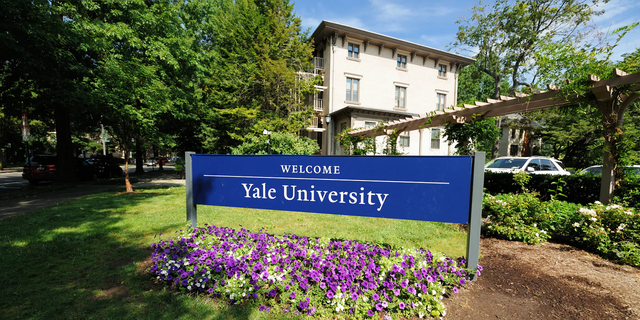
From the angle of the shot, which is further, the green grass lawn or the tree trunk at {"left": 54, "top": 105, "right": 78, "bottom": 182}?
the tree trunk at {"left": 54, "top": 105, "right": 78, "bottom": 182}

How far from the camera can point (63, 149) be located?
12.8 m

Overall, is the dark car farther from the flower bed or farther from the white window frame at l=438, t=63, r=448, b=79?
the white window frame at l=438, t=63, r=448, b=79

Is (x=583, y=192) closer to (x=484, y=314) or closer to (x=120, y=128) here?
(x=484, y=314)

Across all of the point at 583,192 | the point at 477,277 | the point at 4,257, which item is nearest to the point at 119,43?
the point at 4,257

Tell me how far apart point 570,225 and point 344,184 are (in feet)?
14.1

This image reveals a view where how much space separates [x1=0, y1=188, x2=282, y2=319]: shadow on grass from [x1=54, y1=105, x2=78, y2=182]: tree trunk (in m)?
8.74

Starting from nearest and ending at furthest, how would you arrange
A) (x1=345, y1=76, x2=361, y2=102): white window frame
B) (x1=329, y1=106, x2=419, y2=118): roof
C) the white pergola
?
the white pergola, (x1=329, y1=106, x2=419, y2=118): roof, (x1=345, y1=76, x2=361, y2=102): white window frame

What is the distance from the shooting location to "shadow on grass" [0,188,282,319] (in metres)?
2.51

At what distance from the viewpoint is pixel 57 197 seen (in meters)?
9.26

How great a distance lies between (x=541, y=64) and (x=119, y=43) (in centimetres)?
1597

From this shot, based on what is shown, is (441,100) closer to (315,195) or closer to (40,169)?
(315,195)

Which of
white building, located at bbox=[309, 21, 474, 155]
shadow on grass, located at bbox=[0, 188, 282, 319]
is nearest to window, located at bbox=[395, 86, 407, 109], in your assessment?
white building, located at bbox=[309, 21, 474, 155]

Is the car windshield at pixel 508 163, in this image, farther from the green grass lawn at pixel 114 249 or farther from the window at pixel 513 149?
the window at pixel 513 149

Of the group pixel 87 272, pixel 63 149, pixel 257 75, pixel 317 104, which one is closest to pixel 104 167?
pixel 63 149
